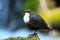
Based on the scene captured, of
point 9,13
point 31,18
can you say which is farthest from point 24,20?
point 9,13

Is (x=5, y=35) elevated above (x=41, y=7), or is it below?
below

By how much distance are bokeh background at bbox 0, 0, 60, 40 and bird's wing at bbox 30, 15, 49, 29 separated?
4 cm

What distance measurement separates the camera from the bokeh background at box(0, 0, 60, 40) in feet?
Answer: 6.06

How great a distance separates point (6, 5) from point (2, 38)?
351mm

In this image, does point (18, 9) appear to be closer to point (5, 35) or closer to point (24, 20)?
point (24, 20)

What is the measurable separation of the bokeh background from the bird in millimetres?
44

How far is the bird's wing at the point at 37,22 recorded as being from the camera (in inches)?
70.9

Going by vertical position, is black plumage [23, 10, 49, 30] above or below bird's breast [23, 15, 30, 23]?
below

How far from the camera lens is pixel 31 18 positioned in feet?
6.00

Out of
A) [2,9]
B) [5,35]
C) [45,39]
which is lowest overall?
Result: [45,39]

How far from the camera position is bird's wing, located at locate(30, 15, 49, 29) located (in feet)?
5.90

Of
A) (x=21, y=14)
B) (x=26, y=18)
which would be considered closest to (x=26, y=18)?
(x=26, y=18)

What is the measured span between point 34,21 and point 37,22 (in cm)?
3

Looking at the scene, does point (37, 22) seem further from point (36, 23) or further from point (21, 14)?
point (21, 14)
